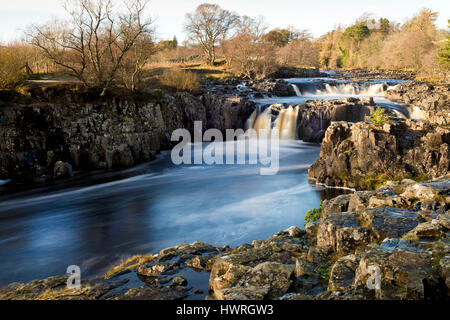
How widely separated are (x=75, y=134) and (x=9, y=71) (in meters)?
4.99

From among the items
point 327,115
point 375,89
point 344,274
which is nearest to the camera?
point 344,274

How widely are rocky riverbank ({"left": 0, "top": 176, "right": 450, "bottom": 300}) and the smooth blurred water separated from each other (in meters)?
2.11

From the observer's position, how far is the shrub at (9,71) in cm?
1866

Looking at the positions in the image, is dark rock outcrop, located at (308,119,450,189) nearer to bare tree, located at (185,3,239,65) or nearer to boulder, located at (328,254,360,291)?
boulder, located at (328,254,360,291)

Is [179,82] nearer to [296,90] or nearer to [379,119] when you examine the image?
[296,90]

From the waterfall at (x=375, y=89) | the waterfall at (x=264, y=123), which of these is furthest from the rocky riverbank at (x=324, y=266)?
the waterfall at (x=375, y=89)

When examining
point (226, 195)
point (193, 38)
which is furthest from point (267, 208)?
point (193, 38)

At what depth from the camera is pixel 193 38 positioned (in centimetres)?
5150

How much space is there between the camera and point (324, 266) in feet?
18.2

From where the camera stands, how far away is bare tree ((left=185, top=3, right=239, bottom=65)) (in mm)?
49719

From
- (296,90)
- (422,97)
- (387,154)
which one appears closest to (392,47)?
(296,90)

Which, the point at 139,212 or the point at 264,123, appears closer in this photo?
the point at 139,212

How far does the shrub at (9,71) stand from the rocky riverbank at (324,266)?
52.9ft

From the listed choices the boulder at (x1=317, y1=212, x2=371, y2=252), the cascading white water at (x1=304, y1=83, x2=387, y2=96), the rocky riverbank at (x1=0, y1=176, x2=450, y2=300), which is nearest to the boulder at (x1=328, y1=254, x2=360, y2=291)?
the rocky riverbank at (x1=0, y1=176, x2=450, y2=300)
